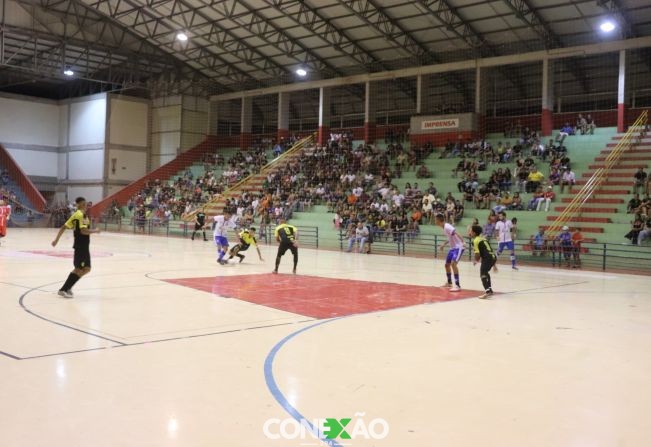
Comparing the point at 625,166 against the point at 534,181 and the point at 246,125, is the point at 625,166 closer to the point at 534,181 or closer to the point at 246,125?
the point at 534,181

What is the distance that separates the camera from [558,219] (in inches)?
958

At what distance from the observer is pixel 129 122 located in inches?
1768

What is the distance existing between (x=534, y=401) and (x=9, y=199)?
4154 cm

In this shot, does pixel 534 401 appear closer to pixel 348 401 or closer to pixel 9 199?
pixel 348 401

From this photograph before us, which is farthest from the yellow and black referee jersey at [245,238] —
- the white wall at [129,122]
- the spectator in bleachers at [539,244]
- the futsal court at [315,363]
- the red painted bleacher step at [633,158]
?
the white wall at [129,122]

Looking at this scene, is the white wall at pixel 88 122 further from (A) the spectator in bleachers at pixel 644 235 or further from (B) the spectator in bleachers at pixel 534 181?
(A) the spectator in bleachers at pixel 644 235

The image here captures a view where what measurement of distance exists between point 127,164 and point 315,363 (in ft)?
133

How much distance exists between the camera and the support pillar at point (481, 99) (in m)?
33.6

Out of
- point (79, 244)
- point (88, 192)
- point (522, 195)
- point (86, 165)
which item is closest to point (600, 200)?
point (522, 195)

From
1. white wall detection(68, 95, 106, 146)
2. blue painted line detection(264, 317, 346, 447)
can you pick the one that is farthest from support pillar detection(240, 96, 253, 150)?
blue painted line detection(264, 317, 346, 447)

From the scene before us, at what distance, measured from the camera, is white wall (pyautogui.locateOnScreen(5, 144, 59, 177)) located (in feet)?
147

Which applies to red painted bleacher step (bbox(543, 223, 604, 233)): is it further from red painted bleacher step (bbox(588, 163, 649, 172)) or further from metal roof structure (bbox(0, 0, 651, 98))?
metal roof structure (bbox(0, 0, 651, 98))

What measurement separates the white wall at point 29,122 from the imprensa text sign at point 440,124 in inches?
1097

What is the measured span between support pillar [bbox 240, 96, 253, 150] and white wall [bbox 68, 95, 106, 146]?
9432 mm
